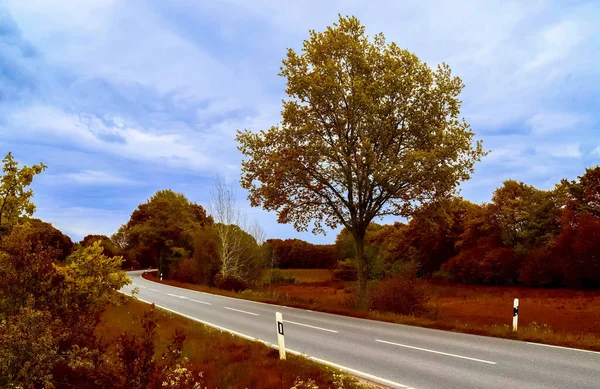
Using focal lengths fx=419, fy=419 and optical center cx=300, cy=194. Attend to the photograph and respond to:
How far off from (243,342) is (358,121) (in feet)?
39.8

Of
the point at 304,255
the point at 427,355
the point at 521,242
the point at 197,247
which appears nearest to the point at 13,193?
the point at 427,355

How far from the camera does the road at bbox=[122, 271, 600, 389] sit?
7.23 m

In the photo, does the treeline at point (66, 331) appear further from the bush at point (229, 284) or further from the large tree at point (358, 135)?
the bush at point (229, 284)

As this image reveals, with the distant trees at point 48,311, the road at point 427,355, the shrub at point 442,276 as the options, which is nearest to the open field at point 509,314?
the road at point 427,355

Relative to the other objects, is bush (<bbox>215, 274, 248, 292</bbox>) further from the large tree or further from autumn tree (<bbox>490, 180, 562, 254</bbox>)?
autumn tree (<bbox>490, 180, 562, 254</bbox>)

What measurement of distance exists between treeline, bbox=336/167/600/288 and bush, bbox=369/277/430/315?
1265cm

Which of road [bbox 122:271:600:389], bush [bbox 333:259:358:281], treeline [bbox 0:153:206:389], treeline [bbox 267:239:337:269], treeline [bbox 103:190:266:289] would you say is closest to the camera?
Result: treeline [bbox 0:153:206:389]

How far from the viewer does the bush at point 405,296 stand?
17.0 metres

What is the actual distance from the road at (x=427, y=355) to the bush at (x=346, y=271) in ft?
136

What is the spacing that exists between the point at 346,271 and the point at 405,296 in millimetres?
40151

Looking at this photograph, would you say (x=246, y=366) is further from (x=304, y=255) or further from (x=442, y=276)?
(x=304, y=255)

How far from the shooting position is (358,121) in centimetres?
1911

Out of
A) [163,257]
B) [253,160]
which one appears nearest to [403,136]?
[253,160]

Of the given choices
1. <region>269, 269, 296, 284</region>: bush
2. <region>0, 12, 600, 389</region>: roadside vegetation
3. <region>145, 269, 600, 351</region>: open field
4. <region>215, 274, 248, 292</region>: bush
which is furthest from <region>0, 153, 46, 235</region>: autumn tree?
<region>269, 269, 296, 284</region>: bush
